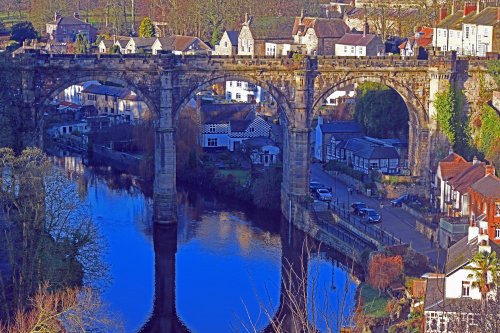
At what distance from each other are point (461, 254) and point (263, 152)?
3440 cm

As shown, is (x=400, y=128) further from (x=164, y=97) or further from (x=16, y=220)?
(x=16, y=220)

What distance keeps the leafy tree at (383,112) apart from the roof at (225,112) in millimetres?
11100

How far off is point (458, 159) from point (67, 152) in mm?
34860

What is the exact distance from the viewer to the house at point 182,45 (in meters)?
95.0

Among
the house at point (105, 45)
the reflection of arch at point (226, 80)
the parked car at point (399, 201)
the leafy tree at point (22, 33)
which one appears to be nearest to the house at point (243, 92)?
the house at point (105, 45)

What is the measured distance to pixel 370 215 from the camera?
54.1 metres

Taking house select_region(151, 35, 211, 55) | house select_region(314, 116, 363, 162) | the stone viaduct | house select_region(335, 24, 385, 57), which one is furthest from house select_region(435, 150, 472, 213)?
house select_region(151, 35, 211, 55)

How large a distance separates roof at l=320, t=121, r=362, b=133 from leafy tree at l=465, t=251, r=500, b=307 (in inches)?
1475

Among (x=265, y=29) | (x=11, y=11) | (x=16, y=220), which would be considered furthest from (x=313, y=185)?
(x=11, y=11)

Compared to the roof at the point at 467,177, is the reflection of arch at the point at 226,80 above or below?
above

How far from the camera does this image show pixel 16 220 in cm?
4047

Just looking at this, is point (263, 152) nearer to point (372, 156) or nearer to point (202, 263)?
point (372, 156)

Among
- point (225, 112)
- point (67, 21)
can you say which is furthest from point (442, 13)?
point (67, 21)

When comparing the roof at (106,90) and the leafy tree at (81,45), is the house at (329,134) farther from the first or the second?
the leafy tree at (81,45)
